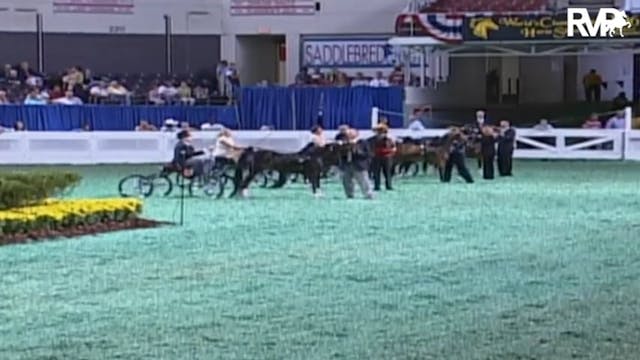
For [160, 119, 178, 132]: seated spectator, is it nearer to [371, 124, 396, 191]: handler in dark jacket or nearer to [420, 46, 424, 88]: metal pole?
[420, 46, 424, 88]: metal pole

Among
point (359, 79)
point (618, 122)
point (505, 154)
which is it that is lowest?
point (505, 154)

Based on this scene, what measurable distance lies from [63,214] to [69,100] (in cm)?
2233

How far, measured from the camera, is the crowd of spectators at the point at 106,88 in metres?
44.0

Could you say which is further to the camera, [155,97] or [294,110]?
[155,97]

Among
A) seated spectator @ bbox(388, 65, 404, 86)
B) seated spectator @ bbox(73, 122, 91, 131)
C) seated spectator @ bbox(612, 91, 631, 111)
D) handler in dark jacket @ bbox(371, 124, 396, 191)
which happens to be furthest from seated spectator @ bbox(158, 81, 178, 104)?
handler in dark jacket @ bbox(371, 124, 396, 191)

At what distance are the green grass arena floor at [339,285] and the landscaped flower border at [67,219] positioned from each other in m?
0.69

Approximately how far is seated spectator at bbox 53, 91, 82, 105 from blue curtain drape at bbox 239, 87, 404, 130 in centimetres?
467

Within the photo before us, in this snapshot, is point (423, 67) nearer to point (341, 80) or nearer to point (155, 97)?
point (341, 80)

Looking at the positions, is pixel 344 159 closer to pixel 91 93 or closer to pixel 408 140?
pixel 408 140

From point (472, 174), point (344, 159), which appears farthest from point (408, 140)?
point (344, 159)

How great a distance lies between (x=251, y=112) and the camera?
138ft

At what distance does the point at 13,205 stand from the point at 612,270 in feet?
28.4

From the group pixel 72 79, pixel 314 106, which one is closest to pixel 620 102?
pixel 314 106

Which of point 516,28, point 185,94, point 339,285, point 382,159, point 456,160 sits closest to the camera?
point 339,285
